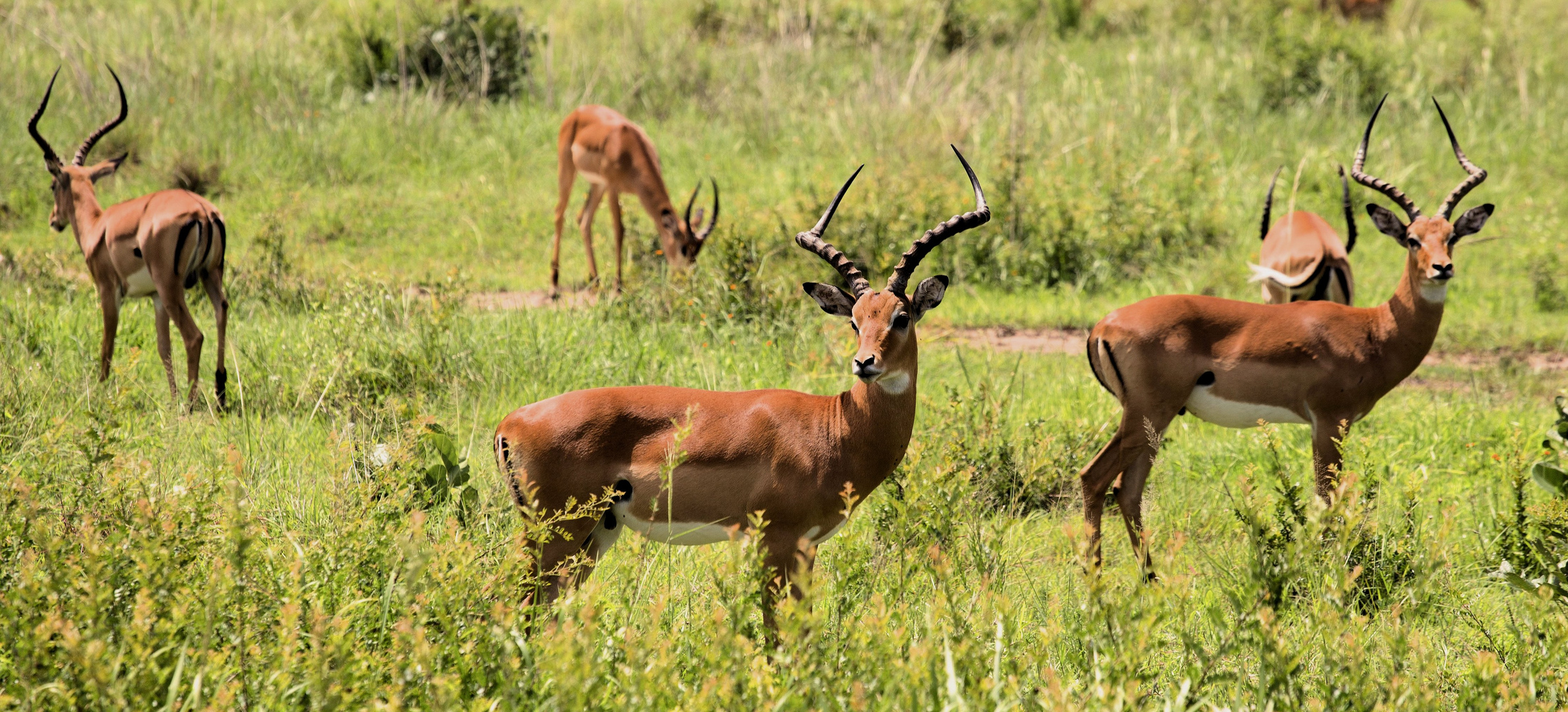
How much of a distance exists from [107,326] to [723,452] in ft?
13.8

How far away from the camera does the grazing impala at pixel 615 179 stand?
9500 millimetres

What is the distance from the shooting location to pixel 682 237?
9.38m

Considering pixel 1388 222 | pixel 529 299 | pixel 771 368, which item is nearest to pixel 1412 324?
pixel 1388 222

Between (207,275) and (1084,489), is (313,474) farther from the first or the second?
(1084,489)

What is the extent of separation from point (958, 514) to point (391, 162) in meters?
9.12

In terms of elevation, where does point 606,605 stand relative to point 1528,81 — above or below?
below

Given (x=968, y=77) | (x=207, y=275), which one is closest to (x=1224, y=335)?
(x=207, y=275)

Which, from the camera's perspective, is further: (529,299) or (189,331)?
(529,299)

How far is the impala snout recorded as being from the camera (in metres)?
3.71

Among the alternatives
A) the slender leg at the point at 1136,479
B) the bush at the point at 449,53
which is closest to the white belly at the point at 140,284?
the slender leg at the point at 1136,479

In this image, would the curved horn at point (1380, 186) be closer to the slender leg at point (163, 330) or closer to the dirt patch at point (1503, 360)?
the dirt patch at point (1503, 360)

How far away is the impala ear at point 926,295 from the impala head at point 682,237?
4924mm

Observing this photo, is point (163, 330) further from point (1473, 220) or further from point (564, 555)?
point (1473, 220)

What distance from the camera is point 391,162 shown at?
1237cm
